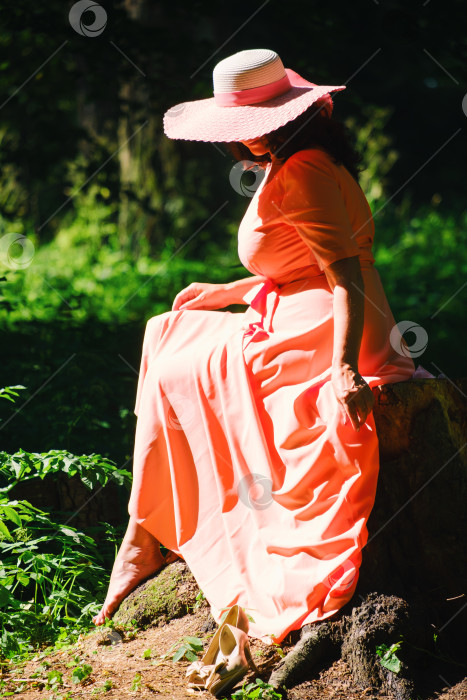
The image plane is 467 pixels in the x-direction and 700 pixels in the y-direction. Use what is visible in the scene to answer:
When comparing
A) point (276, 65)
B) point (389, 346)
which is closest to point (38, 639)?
point (389, 346)

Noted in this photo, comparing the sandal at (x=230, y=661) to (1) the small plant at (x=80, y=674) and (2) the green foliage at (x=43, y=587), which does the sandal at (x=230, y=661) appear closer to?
(1) the small plant at (x=80, y=674)

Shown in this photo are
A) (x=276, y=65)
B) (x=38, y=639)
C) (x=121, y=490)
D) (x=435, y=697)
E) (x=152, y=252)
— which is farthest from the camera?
(x=152, y=252)

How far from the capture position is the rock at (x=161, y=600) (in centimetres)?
273

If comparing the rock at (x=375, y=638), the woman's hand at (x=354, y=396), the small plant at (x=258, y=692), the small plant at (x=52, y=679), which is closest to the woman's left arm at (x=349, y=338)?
the woman's hand at (x=354, y=396)

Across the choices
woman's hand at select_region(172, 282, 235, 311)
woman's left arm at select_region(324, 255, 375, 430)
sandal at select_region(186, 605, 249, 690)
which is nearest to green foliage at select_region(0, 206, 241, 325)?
woman's hand at select_region(172, 282, 235, 311)

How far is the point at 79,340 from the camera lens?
16.1ft

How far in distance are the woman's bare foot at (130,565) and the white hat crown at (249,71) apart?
5.30 ft

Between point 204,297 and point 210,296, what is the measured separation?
3cm

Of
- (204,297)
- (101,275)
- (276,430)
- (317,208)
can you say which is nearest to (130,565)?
(276,430)

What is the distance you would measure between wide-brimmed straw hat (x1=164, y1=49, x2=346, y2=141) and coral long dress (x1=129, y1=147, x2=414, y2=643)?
18 centimetres

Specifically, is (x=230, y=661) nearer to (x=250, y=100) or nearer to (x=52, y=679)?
(x=52, y=679)

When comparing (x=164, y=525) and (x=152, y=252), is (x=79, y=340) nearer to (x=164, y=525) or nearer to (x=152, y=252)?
(x=164, y=525)

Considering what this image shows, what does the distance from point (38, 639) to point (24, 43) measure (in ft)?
18.3

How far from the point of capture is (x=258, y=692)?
215 centimetres
